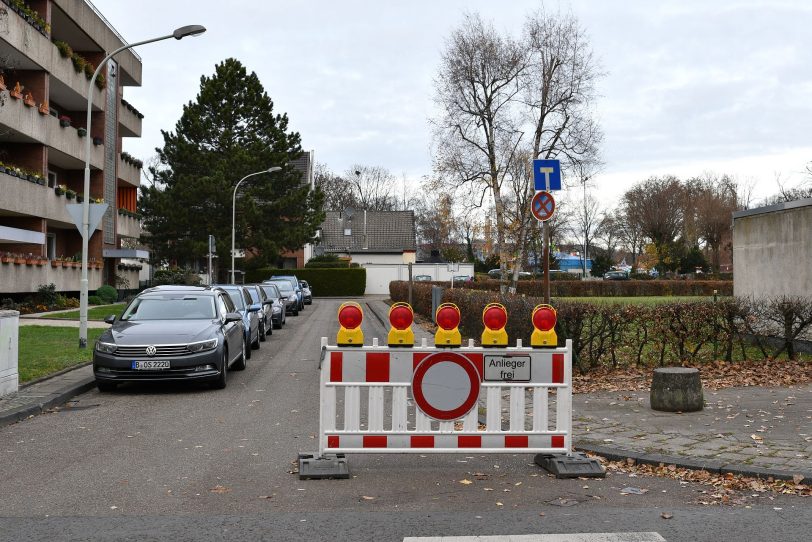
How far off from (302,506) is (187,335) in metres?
6.64

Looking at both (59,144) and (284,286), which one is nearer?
(59,144)

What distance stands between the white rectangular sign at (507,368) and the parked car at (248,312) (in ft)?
34.1

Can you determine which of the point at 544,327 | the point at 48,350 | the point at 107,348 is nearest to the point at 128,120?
the point at 48,350

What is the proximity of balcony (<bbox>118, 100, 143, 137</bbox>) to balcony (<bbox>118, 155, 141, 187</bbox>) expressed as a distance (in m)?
1.79

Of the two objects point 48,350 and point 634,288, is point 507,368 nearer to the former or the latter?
point 48,350

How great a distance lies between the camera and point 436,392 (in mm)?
6441

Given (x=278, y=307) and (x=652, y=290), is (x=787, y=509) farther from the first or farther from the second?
(x=652, y=290)

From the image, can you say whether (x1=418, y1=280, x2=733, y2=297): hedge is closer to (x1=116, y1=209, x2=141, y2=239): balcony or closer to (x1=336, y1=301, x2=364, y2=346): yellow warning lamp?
(x1=116, y1=209, x2=141, y2=239): balcony

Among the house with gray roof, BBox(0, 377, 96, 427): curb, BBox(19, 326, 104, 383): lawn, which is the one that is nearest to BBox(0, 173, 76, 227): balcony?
BBox(19, 326, 104, 383): lawn

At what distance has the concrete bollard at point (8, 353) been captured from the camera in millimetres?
9891

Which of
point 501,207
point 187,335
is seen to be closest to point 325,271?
point 501,207

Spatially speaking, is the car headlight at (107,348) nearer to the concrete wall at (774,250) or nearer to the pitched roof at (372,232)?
the concrete wall at (774,250)

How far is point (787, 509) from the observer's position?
5.45 metres

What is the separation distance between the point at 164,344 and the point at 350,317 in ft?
19.2
